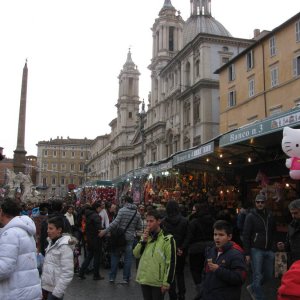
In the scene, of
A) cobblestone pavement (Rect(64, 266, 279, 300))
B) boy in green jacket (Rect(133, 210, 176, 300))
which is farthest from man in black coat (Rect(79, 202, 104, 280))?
boy in green jacket (Rect(133, 210, 176, 300))

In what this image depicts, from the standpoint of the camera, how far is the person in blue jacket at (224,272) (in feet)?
A: 14.7

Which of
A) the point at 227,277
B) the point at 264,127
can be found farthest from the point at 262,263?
the point at 264,127

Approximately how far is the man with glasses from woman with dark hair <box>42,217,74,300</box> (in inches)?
136

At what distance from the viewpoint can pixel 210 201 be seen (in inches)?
639

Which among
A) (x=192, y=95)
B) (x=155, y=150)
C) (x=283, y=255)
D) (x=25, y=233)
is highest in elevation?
(x=192, y=95)

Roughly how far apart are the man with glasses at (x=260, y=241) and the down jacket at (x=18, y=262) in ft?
13.5

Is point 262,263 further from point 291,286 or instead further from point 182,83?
point 182,83

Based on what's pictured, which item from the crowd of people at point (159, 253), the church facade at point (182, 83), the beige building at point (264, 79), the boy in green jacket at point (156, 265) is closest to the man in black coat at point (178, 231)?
the crowd of people at point (159, 253)

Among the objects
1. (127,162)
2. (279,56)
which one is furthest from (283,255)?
(127,162)

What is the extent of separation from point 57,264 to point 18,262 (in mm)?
878

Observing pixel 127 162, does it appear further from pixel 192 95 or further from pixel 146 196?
pixel 146 196

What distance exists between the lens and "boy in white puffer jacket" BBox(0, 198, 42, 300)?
160 inches

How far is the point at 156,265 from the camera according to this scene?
552cm

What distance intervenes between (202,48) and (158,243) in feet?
124
